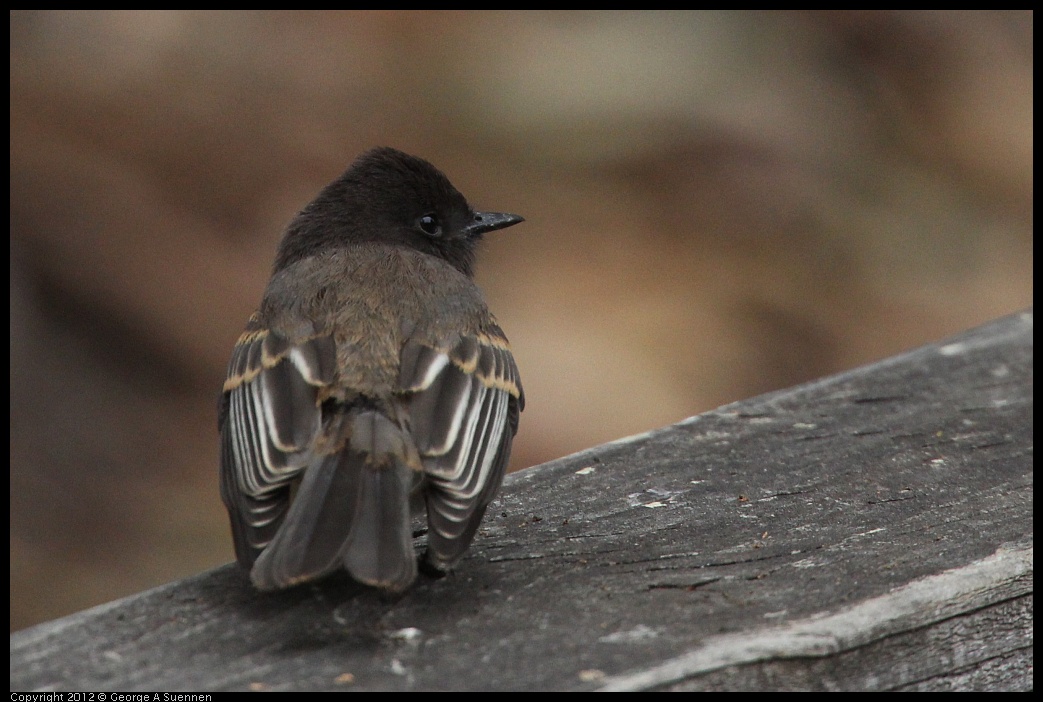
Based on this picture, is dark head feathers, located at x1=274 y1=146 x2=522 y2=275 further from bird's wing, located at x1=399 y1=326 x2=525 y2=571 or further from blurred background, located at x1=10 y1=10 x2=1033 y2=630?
blurred background, located at x1=10 y1=10 x2=1033 y2=630

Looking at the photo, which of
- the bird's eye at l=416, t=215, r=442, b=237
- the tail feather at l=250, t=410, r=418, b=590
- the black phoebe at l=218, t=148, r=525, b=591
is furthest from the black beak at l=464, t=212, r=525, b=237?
the tail feather at l=250, t=410, r=418, b=590

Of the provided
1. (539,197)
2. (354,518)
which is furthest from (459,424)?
(539,197)

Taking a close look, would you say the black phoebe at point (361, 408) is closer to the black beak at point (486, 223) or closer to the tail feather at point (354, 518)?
the tail feather at point (354, 518)

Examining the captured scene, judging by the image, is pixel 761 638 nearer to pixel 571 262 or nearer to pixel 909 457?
pixel 909 457

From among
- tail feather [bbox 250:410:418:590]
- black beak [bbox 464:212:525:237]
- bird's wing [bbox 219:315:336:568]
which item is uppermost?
black beak [bbox 464:212:525:237]

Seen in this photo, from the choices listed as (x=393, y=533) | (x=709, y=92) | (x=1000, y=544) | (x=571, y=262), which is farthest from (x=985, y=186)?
(x=393, y=533)

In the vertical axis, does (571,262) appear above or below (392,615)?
above

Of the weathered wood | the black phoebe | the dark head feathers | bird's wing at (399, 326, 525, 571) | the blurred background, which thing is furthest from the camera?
the blurred background

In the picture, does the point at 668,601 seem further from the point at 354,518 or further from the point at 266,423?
the point at 266,423
